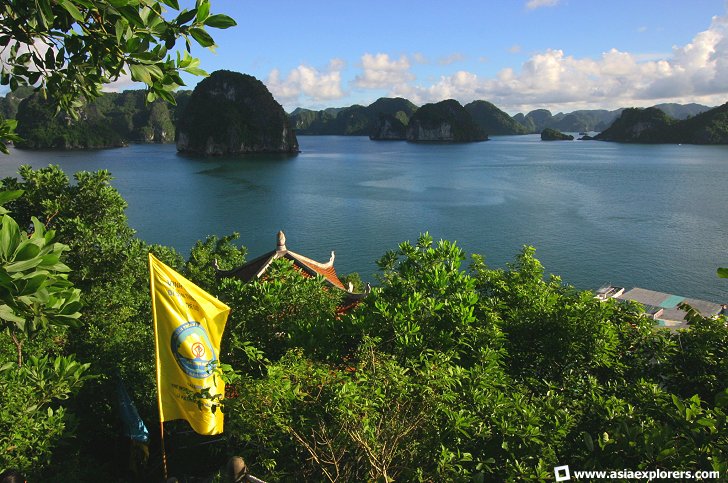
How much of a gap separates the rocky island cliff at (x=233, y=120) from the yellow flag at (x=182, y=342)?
457 feet

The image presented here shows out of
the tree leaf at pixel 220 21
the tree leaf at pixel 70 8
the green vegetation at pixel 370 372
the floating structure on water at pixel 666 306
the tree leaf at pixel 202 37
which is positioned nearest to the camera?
the tree leaf at pixel 70 8

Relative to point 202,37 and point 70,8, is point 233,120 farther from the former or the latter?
point 70,8

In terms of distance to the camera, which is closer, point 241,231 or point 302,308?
point 302,308

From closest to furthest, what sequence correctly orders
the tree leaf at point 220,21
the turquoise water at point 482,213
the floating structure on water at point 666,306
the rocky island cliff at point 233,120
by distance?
the tree leaf at point 220,21 < the floating structure on water at point 666,306 < the turquoise water at point 482,213 < the rocky island cliff at point 233,120

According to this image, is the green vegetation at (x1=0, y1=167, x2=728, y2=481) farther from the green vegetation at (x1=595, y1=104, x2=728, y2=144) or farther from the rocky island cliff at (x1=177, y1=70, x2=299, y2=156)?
the green vegetation at (x1=595, y1=104, x2=728, y2=144)

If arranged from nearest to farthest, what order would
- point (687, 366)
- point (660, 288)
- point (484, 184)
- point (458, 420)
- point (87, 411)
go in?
point (458, 420) → point (687, 366) → point (87, 411) → point (660, 288) → point (484, 184)

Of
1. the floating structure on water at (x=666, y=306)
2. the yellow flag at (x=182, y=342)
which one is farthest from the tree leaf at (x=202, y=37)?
the floating structure on water at (x=666, y=306)

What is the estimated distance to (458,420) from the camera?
625 cm

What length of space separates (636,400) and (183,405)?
7342 millimetres

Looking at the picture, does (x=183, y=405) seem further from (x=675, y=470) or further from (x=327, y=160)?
(x=327, y=160)

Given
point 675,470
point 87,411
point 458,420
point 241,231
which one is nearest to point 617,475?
point 675,470

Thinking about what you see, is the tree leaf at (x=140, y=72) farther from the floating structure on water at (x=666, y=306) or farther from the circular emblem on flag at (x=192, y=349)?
the floating structure on water at (x=666, y=306)

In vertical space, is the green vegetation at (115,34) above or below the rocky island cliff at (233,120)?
below

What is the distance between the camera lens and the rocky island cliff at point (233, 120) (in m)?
143
